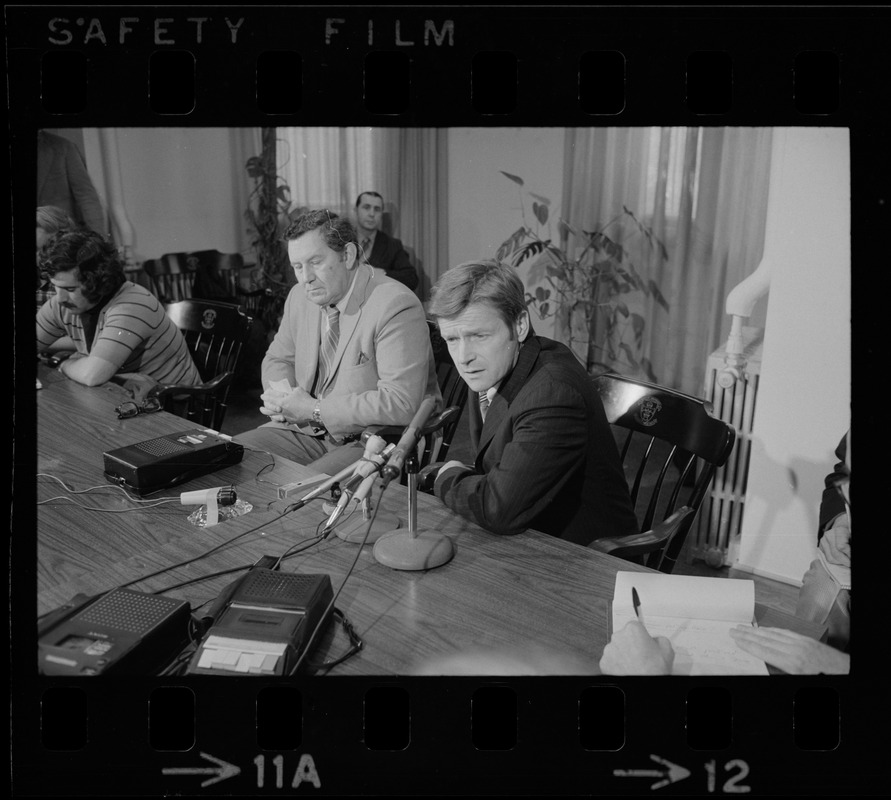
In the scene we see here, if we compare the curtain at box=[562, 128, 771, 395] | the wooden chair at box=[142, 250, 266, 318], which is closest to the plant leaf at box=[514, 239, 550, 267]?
the curtain at box=[562, 128, 771, 395]

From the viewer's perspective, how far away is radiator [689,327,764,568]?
221 cm

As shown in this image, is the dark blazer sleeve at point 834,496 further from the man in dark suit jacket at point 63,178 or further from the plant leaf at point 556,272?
the man in dark suit jacket at point 63,178

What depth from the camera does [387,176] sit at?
177 centimetres

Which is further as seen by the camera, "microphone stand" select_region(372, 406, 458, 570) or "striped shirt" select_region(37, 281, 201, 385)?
"striped shirt" select_region(37, 281, 201, 385)

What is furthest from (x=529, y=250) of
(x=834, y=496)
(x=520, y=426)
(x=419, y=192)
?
(x=834, y=496)

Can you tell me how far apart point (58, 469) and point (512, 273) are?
51.8 inches

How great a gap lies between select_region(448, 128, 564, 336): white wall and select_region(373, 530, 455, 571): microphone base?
2.13ft

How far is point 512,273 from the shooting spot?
5.97 ft

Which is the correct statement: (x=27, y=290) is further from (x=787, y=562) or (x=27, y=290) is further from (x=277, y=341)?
(x=787, y=562)

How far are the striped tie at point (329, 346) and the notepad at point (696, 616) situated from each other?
940 mm
